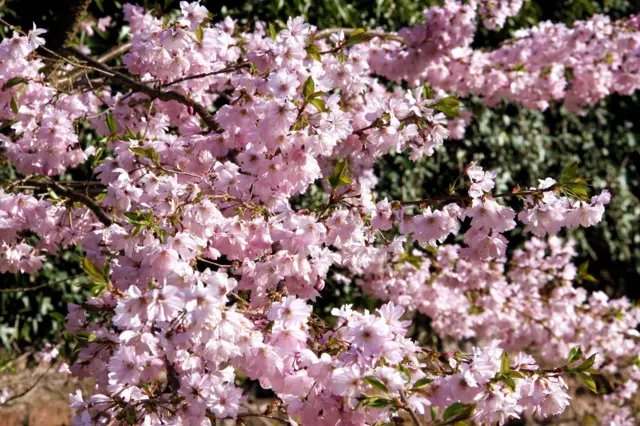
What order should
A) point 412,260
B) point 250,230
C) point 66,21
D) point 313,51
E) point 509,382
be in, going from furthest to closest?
point 412,260 < point 66,21 < point 313,51 < point 250,230 < point 509,382

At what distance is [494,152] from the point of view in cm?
539

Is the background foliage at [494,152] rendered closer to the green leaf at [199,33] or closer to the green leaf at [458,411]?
the green leaf at [199,33]

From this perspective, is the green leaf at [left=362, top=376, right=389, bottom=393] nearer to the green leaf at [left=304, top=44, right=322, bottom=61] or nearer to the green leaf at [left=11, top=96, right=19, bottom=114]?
the green leaf at [left=304, top=44, right=322, bottom=61]

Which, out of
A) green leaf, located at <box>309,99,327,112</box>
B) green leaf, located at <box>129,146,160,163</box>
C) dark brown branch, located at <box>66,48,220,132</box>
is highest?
green leaf, located at <box>309,99,327,112</box>

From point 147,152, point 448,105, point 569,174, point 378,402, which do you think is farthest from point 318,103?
point 378,402

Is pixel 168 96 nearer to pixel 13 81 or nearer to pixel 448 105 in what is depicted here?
pixel 13 81

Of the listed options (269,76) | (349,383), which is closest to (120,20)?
(269,76)

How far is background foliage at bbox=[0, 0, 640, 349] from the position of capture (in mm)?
3895

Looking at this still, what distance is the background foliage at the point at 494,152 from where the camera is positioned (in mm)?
3895

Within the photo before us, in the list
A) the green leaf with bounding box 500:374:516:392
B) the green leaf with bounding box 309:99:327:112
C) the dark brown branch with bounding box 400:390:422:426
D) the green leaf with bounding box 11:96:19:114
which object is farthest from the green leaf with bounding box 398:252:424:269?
the green leaf with bounding box 11:96:19:114

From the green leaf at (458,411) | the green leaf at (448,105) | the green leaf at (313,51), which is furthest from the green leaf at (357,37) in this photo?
the green leaf at (458,411)

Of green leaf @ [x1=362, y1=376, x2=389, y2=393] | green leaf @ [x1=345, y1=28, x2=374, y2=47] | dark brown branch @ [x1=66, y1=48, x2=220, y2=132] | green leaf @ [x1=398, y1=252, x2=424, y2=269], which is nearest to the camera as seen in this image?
green leaf @ [x1=362, y1=376, x2=389, y2=393]

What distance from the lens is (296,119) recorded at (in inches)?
71.1

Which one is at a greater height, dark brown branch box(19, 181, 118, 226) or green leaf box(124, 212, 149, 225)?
green leaf box(124, 212, 149, 225)
